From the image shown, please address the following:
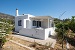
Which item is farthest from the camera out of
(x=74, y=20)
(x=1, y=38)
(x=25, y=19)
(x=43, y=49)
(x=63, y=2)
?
(x=25, y=19)

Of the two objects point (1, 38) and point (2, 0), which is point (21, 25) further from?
point (1, 38)

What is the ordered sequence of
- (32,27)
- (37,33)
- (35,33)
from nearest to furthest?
1. (37,33)
2. (35,33)
3. (32,27)

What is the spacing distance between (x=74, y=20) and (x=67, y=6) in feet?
12.1

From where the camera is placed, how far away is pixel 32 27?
22.2m

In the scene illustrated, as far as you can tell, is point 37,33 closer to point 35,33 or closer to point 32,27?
point 35,33

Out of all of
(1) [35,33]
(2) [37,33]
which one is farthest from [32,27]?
(2) [37,33]

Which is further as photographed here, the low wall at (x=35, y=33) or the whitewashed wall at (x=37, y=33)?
the low wall at (x=35, y=33)

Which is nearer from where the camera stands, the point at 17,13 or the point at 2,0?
the point at 2,0

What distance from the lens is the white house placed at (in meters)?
15.7

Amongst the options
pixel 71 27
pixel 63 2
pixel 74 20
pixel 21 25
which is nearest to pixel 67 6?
pixel 63 2

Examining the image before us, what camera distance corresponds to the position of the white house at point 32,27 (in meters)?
15.7

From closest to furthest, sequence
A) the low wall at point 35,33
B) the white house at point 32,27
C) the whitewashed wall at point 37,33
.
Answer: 1. the whitewashed wall at point 37,33
2. the low wall at point 35,33
3. the white house at point 32,27

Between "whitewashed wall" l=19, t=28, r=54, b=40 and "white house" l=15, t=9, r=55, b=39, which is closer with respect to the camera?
"whitewashed wall" l=19, t=28, r=54, b=40

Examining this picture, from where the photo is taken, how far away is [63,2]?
15.8 metres
